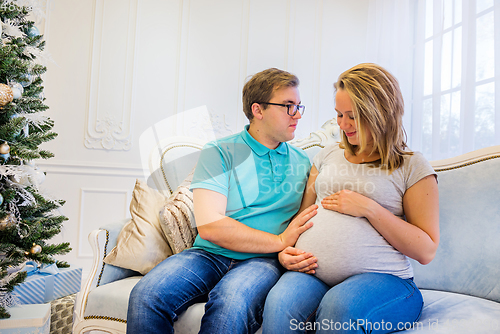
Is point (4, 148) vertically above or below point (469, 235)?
above

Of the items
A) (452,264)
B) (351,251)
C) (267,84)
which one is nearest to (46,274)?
(267,84)

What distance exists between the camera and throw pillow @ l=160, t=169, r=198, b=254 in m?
1.32

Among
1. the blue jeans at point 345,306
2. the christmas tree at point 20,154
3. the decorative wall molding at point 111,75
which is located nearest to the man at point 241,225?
the blue jeans at point 345,306

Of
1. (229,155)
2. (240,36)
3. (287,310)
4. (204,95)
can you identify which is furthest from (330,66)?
(287,310)

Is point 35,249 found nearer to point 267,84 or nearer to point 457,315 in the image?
point 267,84

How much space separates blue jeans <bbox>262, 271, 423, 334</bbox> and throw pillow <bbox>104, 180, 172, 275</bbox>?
57 centimetres

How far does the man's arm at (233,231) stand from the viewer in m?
1.13

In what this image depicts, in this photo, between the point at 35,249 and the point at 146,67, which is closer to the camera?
the point at 35,249

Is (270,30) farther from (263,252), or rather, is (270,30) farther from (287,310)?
(287,310)

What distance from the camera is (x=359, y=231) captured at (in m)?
1.01

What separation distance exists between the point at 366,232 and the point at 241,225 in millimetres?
402

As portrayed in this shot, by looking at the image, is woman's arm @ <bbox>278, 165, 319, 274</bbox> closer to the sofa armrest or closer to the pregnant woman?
the pregnant woman

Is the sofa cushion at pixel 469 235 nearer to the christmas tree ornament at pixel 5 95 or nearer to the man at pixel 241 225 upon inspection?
the man at pixel 241 225

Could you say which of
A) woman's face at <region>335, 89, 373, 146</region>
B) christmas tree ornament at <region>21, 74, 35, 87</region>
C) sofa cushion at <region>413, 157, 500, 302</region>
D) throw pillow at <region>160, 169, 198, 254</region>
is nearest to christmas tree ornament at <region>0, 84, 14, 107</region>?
christmas tree ornament at <region>21, 74, 35, 87</region>
